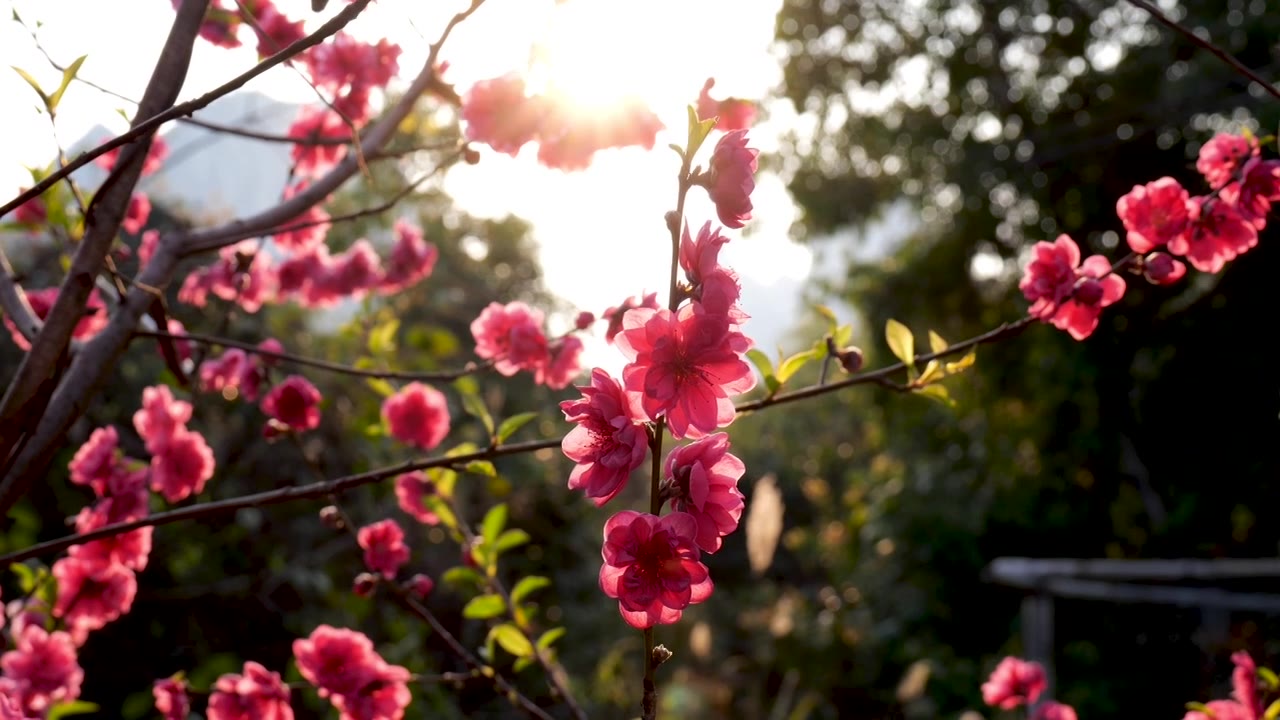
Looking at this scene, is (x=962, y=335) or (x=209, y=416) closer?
(x=209, y=416)

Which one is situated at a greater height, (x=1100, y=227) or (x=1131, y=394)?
(x=1100, y=227)

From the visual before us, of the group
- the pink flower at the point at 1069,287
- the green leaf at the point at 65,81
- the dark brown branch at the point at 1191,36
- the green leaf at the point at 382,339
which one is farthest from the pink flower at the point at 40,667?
the dark brown branch at the point at 1191,36

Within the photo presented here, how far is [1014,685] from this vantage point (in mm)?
1860

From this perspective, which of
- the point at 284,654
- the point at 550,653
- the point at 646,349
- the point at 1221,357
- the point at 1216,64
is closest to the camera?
the point at 646,349

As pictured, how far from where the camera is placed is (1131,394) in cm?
646

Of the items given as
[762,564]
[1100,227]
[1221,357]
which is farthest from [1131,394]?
[762,564]

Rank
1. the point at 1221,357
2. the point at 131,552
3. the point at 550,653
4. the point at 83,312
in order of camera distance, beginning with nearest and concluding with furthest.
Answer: the point at 83,312 → the point at 131,552 → the point at 550,653 → the point at 1221,357

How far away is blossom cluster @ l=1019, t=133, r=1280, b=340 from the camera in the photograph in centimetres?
112

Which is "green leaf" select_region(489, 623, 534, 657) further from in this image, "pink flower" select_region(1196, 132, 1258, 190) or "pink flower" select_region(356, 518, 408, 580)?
"pink flower" select_region(1196, 132, 1258, 190)

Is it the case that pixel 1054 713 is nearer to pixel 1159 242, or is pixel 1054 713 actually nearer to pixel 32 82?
pixel 1159 242

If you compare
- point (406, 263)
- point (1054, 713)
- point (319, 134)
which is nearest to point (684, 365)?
point (319, 134)

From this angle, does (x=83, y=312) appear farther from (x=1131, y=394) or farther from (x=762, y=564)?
(x=1131, y=394)

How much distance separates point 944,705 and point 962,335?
9.53 feet

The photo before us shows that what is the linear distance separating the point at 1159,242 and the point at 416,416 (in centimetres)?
119
